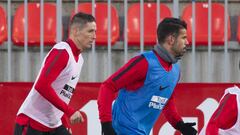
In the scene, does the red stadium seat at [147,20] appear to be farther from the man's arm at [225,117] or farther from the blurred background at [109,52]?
the man's arm at [225,117]

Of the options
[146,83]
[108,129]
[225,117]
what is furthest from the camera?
[225,117]

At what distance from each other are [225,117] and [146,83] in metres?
0.65

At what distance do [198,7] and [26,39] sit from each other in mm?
1692

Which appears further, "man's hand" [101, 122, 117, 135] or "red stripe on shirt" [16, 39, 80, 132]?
"red stripe on shirt" [16, 39, 80, 132]

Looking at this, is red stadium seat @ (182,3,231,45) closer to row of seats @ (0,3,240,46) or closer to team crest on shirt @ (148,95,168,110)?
row of seats @ (0,3,240,46)

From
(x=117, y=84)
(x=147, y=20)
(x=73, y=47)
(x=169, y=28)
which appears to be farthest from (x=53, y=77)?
(x=147, y=20)

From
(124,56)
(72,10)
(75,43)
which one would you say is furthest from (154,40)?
(75,43)

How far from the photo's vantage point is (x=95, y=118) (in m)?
7.37

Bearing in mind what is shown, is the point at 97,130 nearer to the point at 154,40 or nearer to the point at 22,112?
the point at 154,40

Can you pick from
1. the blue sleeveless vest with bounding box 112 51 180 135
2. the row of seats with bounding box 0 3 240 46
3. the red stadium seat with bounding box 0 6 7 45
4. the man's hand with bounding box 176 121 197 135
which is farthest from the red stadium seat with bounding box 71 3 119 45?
the blue sleeveless vest with bounding box 112 51 180 135

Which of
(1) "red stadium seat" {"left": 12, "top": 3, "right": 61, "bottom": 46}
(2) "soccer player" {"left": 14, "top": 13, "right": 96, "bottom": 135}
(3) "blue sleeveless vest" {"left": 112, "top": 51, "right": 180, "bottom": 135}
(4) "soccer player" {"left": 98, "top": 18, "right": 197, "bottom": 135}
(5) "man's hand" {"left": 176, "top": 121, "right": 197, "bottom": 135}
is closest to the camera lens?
(4) "soccer player" {"left": 98, "top": 18, "right": 197, "bottom": 135}

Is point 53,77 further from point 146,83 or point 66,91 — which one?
point 146,83

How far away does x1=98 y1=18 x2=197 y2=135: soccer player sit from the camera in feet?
16.5

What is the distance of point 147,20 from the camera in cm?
754
